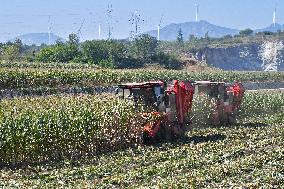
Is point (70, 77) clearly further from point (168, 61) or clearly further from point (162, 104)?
point (168, 61)

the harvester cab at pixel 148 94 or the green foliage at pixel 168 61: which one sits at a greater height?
the green foliage at pixel 168 61

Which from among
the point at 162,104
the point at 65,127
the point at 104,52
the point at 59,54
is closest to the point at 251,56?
the point at 104,52

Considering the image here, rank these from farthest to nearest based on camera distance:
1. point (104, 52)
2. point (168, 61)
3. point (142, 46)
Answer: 1. point (142, 46)
2. point (104, 52)
3. point (168, 61)

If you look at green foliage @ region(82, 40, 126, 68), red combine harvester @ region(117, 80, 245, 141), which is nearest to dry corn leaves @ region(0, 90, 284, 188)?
red combine harvester @ region(117, 80, 245, 141)

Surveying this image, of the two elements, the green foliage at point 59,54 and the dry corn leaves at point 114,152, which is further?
the green foliage at point 59,54

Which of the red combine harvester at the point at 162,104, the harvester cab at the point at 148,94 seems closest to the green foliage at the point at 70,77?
the red combine harvester at the point at 162,104

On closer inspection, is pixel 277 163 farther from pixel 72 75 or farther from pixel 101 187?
pixel 72 75

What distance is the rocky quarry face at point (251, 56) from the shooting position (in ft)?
384

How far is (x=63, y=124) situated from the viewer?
17.1 meters

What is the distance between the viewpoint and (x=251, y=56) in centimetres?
12756

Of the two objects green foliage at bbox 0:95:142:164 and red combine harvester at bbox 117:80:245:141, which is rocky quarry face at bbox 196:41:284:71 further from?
green foliage at bbox 0:95:142:164

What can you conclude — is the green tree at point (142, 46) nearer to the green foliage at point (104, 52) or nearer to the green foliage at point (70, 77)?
the green foliage at point (104, 52)

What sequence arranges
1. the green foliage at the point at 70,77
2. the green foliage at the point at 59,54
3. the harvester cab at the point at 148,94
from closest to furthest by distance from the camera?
the harvester cab at the point at 148,94, the green foliage at the point at 70,77, the green foliage at the point at 59,54

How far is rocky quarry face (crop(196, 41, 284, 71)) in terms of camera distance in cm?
11700
